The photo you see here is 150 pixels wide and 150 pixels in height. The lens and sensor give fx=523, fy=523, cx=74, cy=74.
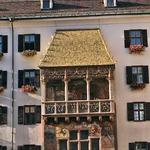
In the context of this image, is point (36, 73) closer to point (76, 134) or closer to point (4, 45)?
point (4, 45)

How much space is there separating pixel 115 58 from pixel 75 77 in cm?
421

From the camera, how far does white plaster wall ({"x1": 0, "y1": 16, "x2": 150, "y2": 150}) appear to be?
41.3 metres

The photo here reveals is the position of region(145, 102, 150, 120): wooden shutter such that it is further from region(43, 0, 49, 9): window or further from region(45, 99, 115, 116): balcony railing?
region(43, 0, 49, 9): window

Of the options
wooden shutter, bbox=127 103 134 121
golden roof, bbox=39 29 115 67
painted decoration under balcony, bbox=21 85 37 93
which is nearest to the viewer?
golden roof, bbox=39 29 115 67

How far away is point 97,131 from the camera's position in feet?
131

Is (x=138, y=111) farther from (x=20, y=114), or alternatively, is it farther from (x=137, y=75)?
(x=20, y=114)

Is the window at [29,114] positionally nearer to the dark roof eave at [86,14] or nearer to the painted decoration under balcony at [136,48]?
the dark roof eave at [86,14]

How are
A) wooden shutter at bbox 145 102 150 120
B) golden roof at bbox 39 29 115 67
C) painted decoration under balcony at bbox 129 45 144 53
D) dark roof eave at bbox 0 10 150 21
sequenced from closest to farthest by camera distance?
golden roof at bbox 39 29 115 67 → wooden shutter at bbox 145 102 150 120 → painted decoration under balcony at bbox 129 45 144 53 → dark roof eave at bbox 0 10 150 21

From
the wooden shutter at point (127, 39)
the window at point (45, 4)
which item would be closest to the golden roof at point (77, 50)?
the wooden shutter at point (127, 39)

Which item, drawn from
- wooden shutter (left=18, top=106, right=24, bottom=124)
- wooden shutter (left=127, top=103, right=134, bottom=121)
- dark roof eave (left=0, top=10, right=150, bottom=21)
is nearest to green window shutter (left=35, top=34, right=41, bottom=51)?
dark roof eave (left=0, top=10, right=150, bottom=21)

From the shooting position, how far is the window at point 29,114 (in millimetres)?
41875

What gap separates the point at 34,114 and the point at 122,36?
9577 millimetres

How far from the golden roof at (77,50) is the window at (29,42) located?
1.59 meters

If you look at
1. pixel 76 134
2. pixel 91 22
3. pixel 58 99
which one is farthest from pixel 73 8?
pixel 76 134
